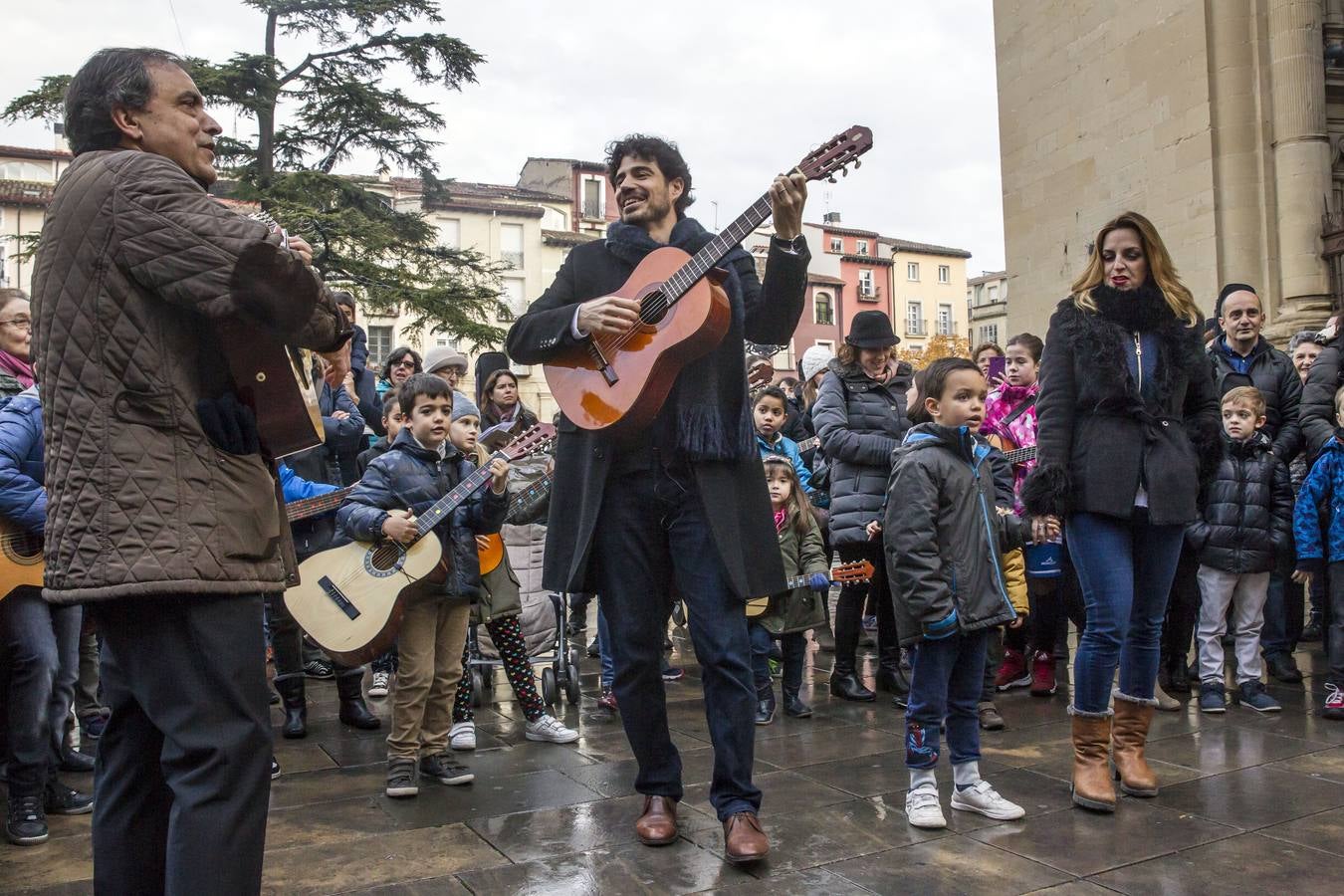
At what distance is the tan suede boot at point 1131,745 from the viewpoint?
421 centimetres

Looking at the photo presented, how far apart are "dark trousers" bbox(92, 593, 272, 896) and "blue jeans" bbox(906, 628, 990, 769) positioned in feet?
8.12

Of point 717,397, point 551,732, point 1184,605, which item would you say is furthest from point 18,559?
point 1184,605

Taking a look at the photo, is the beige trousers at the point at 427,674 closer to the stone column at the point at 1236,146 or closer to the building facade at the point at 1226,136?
the building facade at the point at 1226,136

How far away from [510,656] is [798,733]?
1508 millimetres

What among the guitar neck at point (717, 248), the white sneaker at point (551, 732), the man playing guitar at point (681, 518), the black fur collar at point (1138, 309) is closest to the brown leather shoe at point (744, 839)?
the man playing guitar at point (681, 518)

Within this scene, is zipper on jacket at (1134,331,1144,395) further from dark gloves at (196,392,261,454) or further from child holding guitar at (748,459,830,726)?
dark gloves at (196,392,261,454)

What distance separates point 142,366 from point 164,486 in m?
0.26

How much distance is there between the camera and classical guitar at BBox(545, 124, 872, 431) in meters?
3.62

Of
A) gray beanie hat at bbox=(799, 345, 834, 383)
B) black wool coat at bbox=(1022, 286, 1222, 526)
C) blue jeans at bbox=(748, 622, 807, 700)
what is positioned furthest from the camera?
gray beanie hat at bbox=(799, 345, 834, 383)

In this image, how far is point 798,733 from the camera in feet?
17.9

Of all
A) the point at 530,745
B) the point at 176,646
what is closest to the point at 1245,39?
the point at 530,745

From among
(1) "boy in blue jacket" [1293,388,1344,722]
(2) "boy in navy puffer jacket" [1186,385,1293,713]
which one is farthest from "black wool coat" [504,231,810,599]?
(1) "boy in blue jacket" [1293,388,1344,722]

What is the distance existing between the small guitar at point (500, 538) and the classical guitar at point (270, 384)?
2.86 meters

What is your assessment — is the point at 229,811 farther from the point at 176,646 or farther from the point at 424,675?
the point at 424,675
